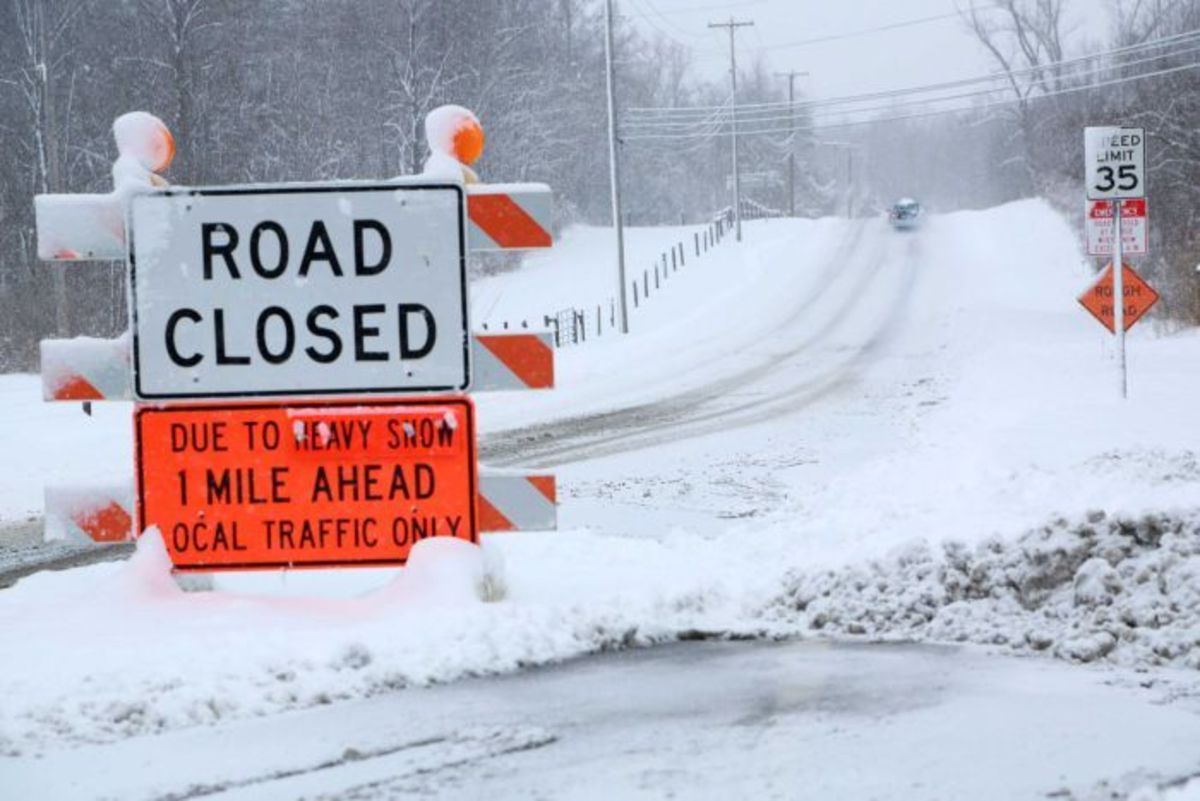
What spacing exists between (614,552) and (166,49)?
135ft

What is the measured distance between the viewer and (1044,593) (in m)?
6.76

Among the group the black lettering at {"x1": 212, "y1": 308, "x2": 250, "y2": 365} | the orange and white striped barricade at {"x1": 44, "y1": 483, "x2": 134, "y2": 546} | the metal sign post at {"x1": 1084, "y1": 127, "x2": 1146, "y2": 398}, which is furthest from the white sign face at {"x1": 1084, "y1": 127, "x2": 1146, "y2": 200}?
the orange and white striped barricade at {"x1": 44, "y1": 483, "x2": 134, "y2": 546}

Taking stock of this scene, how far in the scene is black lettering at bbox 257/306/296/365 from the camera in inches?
259

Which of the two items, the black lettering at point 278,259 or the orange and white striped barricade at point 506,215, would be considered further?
the orange and white striped barricade at point 506,215

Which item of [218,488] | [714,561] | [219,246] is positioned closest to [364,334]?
[219,246]

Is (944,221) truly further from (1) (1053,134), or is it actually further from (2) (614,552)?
(2) (614,552)

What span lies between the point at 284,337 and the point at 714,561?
274 cm

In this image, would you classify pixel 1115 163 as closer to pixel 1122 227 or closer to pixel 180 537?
pixel 1122 227

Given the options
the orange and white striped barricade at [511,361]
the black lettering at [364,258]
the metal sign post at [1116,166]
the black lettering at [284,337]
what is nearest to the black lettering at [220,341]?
the black lettering at [284,337]

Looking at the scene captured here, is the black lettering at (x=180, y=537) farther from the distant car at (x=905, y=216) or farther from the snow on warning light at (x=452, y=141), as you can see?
the distant car at (x=905, y=216)

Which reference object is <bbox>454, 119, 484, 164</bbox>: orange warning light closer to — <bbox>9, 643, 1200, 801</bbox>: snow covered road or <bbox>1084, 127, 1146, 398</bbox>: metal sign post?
<bbox>9, 643, 1200, 801</bbox>: snow covered road

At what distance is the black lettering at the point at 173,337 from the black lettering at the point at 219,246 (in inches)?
6.6

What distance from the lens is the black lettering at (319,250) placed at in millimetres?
6574

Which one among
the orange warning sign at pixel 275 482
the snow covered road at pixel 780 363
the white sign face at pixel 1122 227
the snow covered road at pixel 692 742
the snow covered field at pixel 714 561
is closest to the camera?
the snow covered road at pixel 692 742
